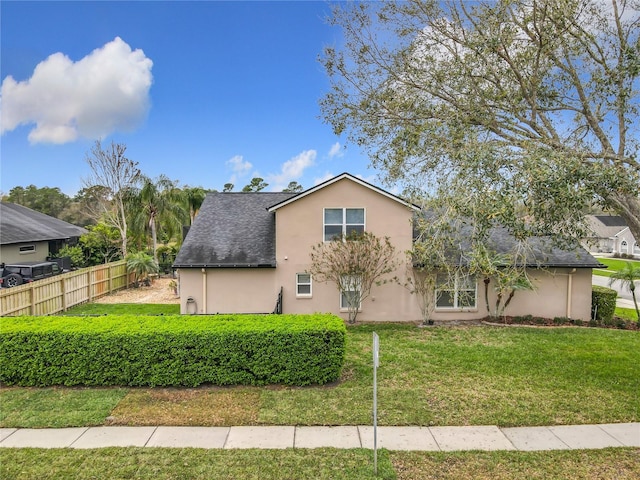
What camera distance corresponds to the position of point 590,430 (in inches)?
236

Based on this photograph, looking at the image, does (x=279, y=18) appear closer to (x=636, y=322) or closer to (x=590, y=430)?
(x=590, y=430)

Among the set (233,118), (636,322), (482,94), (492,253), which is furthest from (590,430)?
(233,118)

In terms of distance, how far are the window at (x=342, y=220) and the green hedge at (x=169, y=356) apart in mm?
7118

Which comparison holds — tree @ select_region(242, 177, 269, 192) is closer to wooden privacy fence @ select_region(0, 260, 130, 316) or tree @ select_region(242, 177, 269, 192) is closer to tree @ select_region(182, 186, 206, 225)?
tree @ select_region(182, 186, 206, 225)

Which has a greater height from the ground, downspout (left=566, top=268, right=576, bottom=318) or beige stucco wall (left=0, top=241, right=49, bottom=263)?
beige stucco wall (left=0, top=241, right=49, bottom=263)

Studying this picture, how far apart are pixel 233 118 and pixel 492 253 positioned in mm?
15549

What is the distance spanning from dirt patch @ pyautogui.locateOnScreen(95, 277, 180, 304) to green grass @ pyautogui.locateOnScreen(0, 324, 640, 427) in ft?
39.5

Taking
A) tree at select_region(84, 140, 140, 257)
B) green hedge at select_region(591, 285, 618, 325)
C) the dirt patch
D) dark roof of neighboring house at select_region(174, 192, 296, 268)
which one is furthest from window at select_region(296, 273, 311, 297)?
tree at select_region(84, 140, 140, 257)

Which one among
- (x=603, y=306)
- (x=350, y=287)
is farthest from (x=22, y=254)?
(x=603, y=306)

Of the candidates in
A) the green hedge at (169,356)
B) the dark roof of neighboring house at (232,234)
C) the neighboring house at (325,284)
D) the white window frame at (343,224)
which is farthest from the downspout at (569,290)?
the green hedge at (169,356)

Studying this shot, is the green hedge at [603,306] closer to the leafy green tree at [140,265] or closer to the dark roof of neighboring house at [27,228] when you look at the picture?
the leafy green tree at [140,265]

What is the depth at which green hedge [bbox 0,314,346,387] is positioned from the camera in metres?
7.42

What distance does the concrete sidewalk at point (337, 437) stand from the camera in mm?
5531

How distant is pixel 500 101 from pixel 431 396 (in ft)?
19.4
